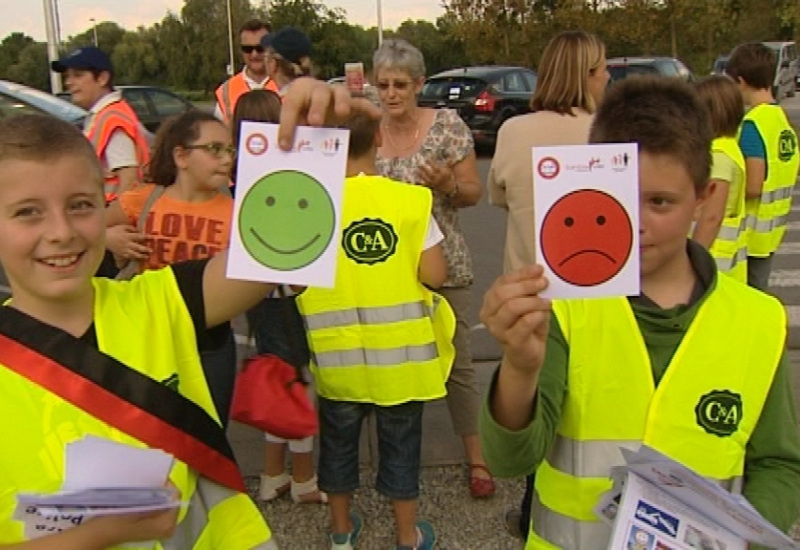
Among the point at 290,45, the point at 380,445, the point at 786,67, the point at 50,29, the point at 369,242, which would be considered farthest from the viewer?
the point at 786,67

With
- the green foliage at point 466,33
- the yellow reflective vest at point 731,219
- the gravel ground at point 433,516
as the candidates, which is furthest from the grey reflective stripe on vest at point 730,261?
the green foliage at point 466,33

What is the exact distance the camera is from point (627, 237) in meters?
1.51

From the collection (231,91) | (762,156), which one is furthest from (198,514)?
(231,91)

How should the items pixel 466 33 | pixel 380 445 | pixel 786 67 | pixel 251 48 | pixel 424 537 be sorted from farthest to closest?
1. pixel 466 33
2. pixel 786 67
3. pixel 251 48
4. pixel 424 537
5. pixel 380 445

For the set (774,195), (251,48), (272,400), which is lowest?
(272,400)

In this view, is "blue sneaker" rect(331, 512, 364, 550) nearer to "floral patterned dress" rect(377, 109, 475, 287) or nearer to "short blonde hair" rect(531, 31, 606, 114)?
"floral patterned dress" rect(377, 109, 475, 287)

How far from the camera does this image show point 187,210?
10.6 feet

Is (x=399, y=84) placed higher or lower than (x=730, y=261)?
higher

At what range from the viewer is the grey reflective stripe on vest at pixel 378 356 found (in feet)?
10.5

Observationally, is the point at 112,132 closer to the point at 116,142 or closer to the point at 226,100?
the point at 116,142

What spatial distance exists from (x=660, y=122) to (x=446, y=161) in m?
2.11

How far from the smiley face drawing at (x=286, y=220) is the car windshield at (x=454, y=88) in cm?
1423

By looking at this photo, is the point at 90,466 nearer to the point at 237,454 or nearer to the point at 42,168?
the point at 42,168

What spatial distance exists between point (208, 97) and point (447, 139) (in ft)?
135
